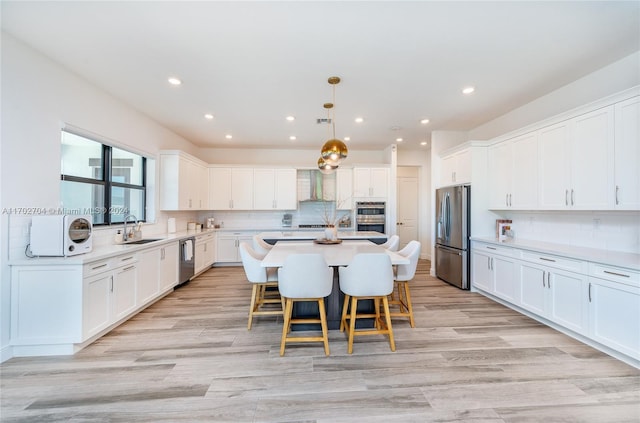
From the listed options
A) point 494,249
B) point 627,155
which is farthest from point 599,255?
point 494,249

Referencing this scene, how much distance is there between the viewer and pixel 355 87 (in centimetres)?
325

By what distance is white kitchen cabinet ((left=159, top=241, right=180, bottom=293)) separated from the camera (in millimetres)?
3781

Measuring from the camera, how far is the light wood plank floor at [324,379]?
1.71 meters

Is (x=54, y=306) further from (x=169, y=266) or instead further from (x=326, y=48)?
(x=326, y=48)

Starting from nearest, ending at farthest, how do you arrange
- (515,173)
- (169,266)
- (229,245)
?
1. (515,173)
2. (169,266)
3. (229,245)

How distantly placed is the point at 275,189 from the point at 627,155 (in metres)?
5.37

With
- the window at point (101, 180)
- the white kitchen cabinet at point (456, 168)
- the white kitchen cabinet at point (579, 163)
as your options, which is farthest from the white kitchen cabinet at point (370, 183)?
the window at point (101, 180)

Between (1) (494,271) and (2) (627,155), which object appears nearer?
(2) (627,155)

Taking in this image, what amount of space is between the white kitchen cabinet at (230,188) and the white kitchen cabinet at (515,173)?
4760 mm

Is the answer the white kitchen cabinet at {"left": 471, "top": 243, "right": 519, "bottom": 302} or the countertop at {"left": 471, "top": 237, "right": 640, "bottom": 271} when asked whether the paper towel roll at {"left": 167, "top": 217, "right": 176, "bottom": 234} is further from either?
the countertop at {"left": 471, "top": 237, "right": 640, "bottom": 271}

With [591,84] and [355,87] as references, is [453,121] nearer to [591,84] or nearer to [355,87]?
[591,84]

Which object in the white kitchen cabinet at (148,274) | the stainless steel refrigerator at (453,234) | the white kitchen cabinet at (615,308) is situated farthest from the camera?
the stainless steel refrigerator at (453,234)

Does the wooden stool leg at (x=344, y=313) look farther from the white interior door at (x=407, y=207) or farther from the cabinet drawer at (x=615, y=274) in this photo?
the white interior door at (x=407, y=207)

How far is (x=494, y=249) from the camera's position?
146 inches
